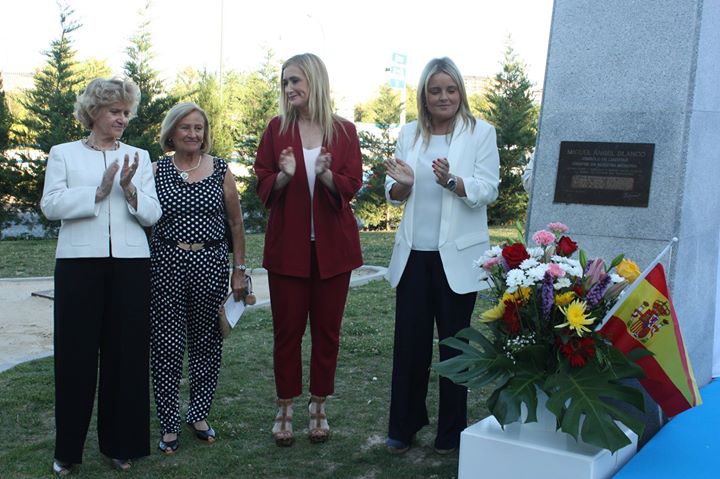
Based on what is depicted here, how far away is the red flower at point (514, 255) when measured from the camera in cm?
311

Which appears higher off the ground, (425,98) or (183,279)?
(425,98)

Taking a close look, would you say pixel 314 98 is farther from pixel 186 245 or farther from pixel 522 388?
pixel 522 388

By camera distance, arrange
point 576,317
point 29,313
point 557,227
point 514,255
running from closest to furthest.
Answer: point 576,317 < point 514,255 < point 557,227 < point 29,313

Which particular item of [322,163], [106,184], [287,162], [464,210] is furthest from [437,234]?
[106,184]

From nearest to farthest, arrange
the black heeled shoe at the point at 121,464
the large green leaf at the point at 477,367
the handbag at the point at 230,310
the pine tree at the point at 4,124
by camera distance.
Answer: the large green leaf at the point at 477,367
the black heeled shoe at the point at 121,464
the handbag at the point at 230,310
the pine tree at the point at 4,124

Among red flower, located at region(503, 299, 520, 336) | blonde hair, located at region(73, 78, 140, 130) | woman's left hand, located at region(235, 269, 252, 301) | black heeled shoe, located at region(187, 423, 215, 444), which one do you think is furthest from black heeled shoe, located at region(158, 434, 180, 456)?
red flower, located at region(503, 299, 520, 336)

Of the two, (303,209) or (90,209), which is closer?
(90,209)

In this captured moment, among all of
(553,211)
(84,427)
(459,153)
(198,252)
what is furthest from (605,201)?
(84,427)

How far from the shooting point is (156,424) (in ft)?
16.5

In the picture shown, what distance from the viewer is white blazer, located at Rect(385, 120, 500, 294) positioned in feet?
14.1

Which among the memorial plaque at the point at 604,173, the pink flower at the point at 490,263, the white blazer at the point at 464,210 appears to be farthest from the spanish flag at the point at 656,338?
the white blazer at the point at 464,210

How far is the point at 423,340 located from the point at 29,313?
19.3 feet

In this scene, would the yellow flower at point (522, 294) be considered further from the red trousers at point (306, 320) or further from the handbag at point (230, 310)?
the handbag at point (230, 310)

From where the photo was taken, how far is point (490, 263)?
3277 mm
